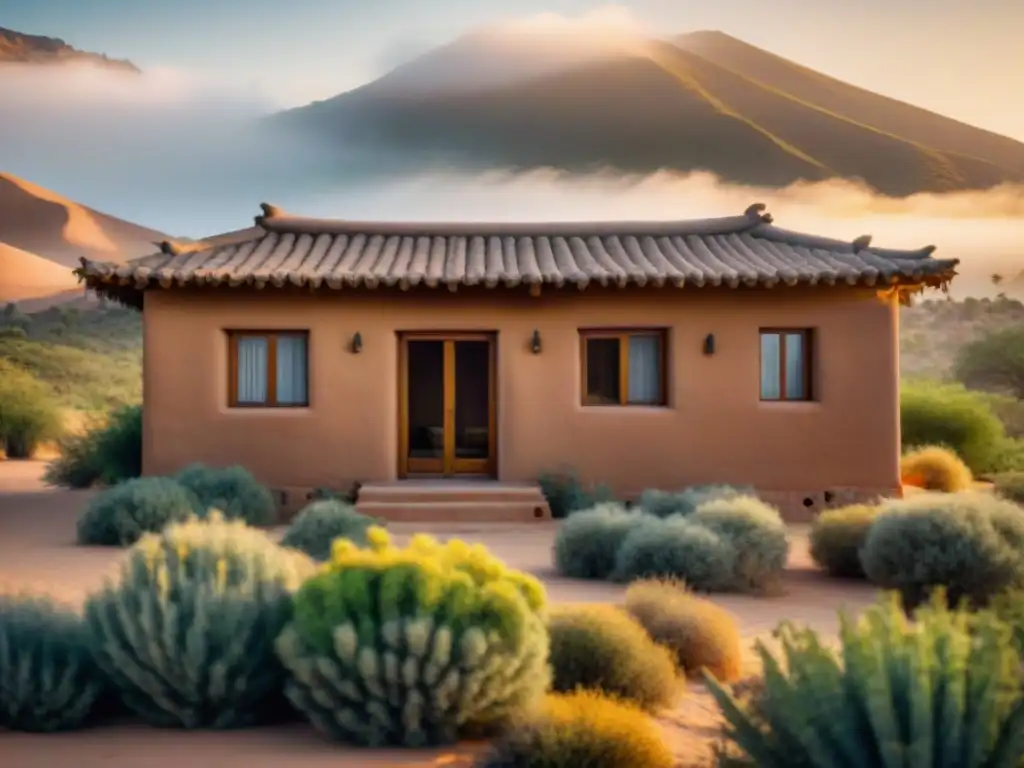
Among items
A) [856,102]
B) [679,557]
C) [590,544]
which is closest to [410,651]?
[679,557]

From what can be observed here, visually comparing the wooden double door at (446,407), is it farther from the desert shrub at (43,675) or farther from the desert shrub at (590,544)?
the desert shrub at (43,675)

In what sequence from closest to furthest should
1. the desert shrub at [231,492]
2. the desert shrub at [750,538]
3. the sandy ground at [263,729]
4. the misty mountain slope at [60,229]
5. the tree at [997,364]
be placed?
the sandy ground at [263,729] < the desert shrub at [750,538] < the desert shrub at [231,492] < the tree at [997,364] < the misty mountain slope at [60,229]

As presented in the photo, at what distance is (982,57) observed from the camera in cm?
5562

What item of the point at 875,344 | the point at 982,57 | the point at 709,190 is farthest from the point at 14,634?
the point at 709,190

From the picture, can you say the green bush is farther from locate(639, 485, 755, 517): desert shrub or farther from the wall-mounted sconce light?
locate(639, 485, 755, 517): desert shrub

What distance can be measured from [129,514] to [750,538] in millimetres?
6716

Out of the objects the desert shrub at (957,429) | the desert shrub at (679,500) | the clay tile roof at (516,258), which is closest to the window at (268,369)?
the clay tile roof at (516,258)

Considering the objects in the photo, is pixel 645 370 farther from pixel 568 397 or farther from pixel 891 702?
pixel 891 702

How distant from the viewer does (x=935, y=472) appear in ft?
61.2

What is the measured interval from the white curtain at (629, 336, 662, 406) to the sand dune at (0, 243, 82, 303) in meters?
58.2

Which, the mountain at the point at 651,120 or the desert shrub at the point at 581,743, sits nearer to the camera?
the desert shrub at the point at 581,743

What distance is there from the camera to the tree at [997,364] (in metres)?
37.1

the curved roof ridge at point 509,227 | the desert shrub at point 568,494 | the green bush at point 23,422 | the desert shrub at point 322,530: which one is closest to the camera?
the desert shrub at point 322,530

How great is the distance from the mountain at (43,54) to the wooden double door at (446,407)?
64631 millimetres
